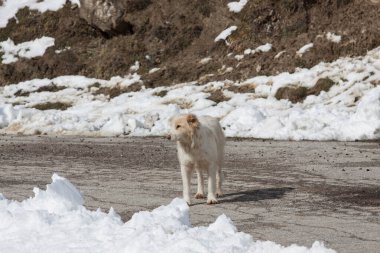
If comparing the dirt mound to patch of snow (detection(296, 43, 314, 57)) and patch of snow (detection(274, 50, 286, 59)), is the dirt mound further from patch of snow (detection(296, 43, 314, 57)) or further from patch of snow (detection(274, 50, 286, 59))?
patch of snow (detection(296, 43, 314, 57))

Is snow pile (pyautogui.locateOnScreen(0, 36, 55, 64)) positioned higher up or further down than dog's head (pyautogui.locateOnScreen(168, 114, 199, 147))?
higher up

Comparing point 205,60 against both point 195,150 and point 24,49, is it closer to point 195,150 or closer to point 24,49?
point 24,49

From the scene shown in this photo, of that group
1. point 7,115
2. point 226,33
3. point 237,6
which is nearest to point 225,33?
point 226,33

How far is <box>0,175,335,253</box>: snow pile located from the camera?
5.93 metres

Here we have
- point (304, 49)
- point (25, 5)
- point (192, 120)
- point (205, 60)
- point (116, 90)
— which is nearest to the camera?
point (192, 120)

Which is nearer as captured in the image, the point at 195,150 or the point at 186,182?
the point at 186,182

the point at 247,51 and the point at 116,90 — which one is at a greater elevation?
the point at 247,51

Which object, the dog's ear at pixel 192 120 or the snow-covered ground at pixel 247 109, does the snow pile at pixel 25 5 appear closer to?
the snow-covered ground at pixel 247 109

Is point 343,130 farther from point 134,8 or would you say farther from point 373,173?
point 134,8

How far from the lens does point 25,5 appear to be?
50.8 meters

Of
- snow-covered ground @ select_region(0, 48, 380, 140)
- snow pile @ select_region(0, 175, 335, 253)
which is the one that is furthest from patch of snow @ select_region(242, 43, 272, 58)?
snow pile @ select_region(0, 175, 335, 253)

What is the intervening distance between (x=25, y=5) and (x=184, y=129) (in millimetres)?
43244

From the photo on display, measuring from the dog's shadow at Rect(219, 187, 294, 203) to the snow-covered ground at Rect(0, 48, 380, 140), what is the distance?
9.95 metres

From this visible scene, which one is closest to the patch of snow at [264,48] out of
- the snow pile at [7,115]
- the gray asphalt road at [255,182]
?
the snow pile at [7,115]
